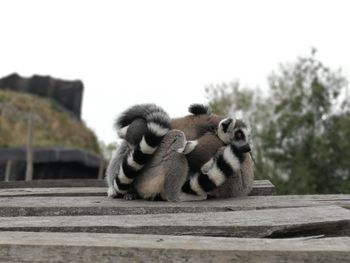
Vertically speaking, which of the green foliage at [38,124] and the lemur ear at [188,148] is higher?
the lemur ear at [188,148]

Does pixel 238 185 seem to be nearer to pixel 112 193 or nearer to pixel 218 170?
pixel 218 170

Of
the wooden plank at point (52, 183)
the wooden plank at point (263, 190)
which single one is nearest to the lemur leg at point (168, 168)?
the wooden plank at point (263, 190)

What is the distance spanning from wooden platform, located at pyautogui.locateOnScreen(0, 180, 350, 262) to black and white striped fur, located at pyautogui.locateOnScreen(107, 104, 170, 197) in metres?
0.35

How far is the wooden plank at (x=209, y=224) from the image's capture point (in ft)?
6.79

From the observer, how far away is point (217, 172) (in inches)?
Result: 124

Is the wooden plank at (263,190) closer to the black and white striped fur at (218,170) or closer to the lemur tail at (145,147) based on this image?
the black and white striped fur at (218,170)

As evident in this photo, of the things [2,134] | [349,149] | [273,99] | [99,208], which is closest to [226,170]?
[99,208]

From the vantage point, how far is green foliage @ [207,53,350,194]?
658 inches

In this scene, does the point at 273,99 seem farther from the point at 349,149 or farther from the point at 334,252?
the point at 334,252

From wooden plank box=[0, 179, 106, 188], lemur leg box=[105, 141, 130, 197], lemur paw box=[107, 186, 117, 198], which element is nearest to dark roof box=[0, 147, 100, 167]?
wooden plank box=[0, 179, 106, 188]

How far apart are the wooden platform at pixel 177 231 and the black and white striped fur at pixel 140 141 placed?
35cm

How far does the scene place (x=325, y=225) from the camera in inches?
85.7

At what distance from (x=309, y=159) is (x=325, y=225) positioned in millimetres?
15292

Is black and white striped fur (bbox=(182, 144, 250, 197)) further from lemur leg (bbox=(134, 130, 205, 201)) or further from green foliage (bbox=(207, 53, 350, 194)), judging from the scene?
green foliage (bbox=(207, 53, 350, 194))
